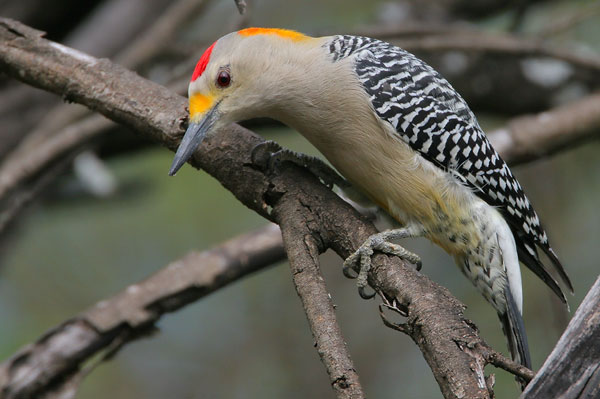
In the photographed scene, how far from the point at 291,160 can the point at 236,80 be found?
55 centimetres

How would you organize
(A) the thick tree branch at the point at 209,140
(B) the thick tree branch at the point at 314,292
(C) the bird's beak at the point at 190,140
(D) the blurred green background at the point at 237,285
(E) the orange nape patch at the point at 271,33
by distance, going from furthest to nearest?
(D) the blurred green background at the point at 237,285 < (E) the orange nape patch at the point at 271,33 < (C) the bird's beak at the point at 190,140 < (A) the thick tree branch at the point at 209,140 < (B) the thick tree branch at the point at 314,292

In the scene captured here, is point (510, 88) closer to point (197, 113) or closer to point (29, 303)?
point (197, 113)

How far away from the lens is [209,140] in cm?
358

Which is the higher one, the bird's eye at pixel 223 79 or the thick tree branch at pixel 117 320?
the bird's eye at pixel 223 79

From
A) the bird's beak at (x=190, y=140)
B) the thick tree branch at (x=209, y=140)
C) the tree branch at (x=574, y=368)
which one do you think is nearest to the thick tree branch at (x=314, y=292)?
the thick tree branch at (x=209, y=140)

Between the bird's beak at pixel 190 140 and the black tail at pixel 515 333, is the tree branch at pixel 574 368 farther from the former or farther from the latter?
the bird's beak at pixel 190 140

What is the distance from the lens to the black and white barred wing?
381 centimetres

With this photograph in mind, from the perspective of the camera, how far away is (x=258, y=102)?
12.5ft

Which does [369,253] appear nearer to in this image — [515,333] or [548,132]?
[515,333]

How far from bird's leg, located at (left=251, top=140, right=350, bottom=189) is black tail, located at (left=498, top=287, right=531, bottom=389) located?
1144 mm

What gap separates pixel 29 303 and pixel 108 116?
204 inches

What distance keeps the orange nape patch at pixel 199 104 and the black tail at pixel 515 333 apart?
1.93 m

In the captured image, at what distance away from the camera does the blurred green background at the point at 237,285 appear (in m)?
6.96

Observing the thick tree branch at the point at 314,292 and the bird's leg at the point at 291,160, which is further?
the bird's leg at the point at 291,160
